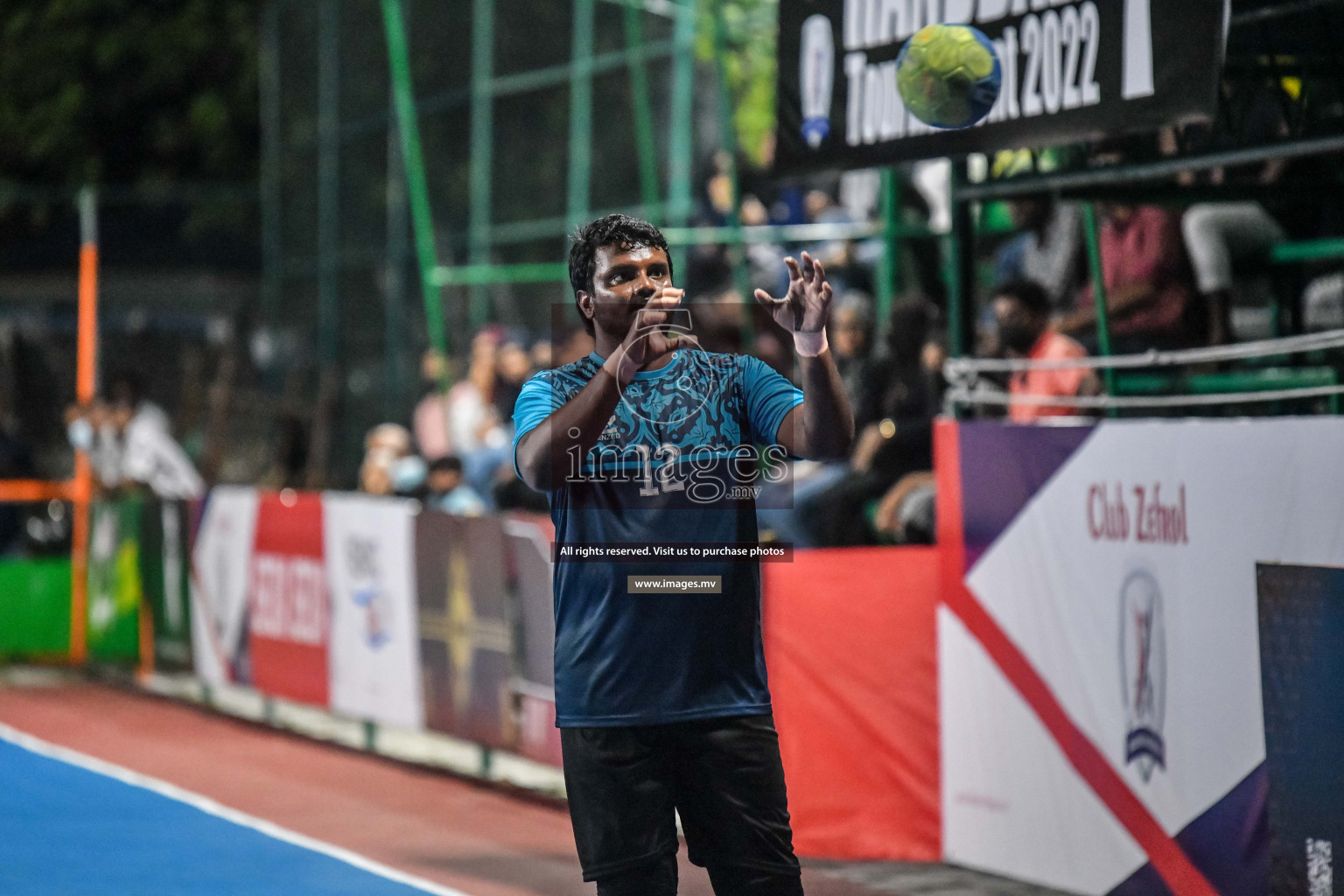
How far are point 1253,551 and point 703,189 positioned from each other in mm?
9100

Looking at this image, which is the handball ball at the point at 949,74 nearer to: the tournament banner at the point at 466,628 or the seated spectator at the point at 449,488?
the tournament banner at the point at 466,628

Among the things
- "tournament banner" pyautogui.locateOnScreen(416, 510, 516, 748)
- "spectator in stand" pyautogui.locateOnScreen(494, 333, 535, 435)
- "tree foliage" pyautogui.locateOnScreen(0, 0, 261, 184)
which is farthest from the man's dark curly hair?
"tree foliage" pyautogui.locateOnScreen(0, 0, 261, 184)

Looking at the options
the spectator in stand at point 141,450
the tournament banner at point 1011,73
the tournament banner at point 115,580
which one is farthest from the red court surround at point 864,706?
the spectator in stand at point 141,450

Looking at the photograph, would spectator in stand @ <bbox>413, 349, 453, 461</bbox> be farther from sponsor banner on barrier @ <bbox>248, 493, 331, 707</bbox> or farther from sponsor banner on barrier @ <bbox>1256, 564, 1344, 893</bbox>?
sponsor banner on barrier @ <bbox>1256, 564, 1344, 893</bbox>

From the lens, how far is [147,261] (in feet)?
78.9

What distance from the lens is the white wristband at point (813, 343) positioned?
3951 mm

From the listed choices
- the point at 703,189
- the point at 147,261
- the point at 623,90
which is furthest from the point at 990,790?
the point at 147,261

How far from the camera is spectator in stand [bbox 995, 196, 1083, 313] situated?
9.70 meters

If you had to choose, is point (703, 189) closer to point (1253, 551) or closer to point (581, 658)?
point (1253, 551)

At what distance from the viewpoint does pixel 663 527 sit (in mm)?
4234

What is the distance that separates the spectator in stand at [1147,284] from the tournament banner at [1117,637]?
3.91 feet

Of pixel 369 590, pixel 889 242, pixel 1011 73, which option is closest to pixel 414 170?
pixel 889 242

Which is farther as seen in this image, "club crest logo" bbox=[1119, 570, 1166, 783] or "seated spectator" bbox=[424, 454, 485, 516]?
"seated spectator" bbox=[424, 454, 485, 516]

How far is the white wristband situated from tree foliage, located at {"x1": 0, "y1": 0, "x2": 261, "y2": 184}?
2603cm
